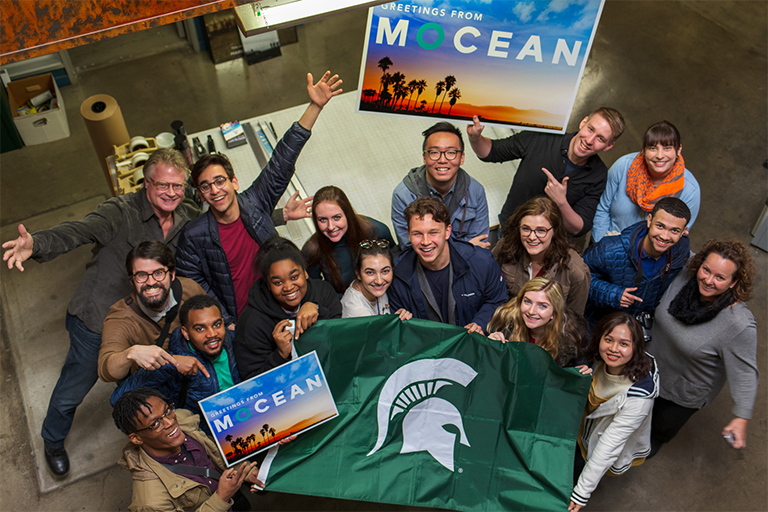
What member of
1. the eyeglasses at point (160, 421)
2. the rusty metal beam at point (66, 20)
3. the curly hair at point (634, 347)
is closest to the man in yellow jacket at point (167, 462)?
the eyeglasses at point (160, 421)

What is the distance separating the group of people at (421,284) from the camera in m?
2.94

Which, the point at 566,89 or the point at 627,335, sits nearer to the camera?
the point at 627,335

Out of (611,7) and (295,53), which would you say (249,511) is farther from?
(611,7)

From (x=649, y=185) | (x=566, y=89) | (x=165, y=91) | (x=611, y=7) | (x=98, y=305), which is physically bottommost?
(x=649, y=185)

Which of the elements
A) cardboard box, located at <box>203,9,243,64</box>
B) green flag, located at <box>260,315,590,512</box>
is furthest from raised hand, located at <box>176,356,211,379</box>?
cardboard box, located at <box>203,9,243,64</box>

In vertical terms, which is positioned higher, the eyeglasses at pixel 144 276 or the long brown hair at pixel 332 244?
the eyeglasses at pixel 144 276

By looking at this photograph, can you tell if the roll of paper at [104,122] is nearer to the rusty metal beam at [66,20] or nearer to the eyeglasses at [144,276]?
the eyeglasses at [144,276]

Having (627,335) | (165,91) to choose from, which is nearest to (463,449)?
(627,335)

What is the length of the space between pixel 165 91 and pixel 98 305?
3798 millimetres

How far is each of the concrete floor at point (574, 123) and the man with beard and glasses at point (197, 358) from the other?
1.46 metres

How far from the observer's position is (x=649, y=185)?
3.72 m

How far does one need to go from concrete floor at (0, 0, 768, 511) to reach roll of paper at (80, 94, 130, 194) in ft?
3.68

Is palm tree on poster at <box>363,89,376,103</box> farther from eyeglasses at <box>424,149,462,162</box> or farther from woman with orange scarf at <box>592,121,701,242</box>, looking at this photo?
woman with orange scarf at <box>592,121,701,242</box>

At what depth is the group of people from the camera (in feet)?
9.66
